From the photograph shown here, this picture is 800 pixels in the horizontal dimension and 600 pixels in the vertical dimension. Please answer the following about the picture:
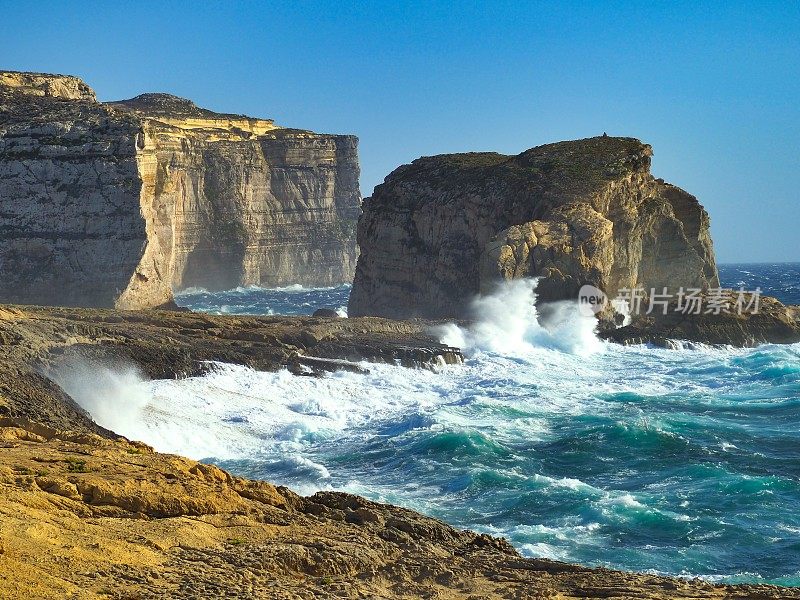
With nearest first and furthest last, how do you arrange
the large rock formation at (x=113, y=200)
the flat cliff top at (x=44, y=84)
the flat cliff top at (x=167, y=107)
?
the large rock formation at (x=113, y=200) → the flat cliff top at (x=44, y=84) → the flat cliff top at (x=167, y=107)

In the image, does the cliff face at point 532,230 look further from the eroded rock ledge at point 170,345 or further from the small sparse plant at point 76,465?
the small sparse plant at point 76,465

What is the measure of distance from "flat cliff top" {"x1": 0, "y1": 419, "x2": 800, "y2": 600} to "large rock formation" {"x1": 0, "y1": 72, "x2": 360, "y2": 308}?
41308 mm

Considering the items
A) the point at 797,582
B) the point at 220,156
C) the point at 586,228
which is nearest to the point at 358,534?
the point at 797,582

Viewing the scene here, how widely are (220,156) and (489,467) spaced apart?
6994cm

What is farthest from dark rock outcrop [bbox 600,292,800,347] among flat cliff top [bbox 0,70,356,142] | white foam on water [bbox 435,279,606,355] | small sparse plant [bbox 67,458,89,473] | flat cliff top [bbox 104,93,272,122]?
flat cliff top [bbox 104,93,272,122]

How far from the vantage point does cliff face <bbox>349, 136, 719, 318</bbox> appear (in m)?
49.9

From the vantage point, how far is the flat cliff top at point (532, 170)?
55531 millimetres

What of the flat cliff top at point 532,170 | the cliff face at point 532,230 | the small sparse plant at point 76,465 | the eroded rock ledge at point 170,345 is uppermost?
the flat cliff top at point 532,170

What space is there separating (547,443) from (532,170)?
106 feet

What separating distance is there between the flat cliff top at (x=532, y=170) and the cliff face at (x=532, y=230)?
0.08 meters

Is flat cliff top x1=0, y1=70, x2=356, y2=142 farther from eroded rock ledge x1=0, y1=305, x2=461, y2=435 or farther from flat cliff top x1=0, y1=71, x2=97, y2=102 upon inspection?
eroded rock ledge x1=0, y1=305, x2=461, y2=435

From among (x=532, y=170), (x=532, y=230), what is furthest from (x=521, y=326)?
(x=532, y=170)

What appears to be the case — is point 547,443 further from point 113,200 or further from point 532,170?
point 113,200

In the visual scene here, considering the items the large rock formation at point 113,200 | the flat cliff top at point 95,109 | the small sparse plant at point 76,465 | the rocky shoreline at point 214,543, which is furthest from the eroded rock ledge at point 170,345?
the flat cliff top at point 95,109
